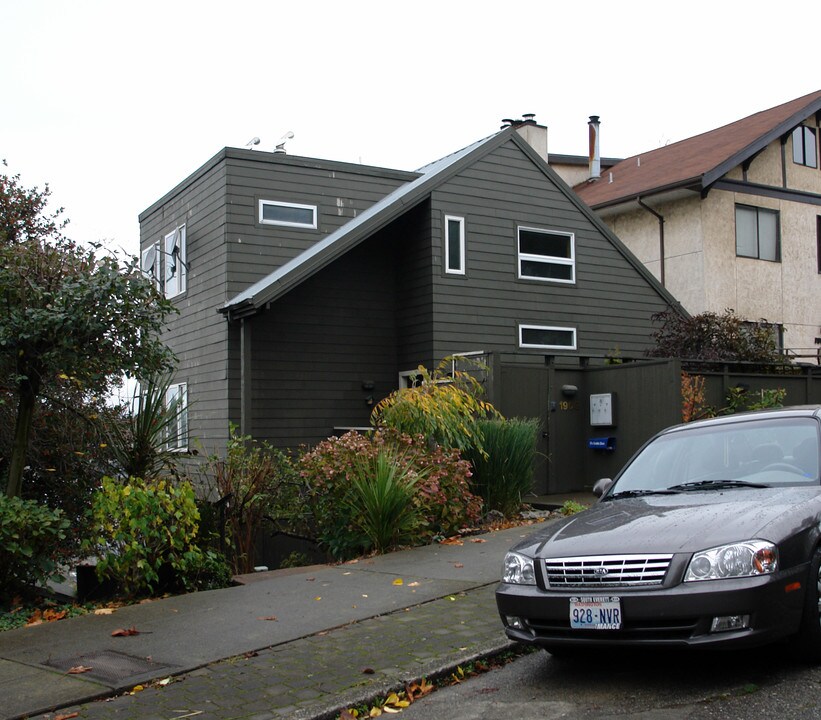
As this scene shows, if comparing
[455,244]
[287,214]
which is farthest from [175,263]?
[455,244]

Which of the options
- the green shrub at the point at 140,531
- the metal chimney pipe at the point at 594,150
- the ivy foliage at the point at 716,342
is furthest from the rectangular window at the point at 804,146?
the green shrub at the point at 140,531

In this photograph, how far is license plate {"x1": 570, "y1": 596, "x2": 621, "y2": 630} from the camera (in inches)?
203

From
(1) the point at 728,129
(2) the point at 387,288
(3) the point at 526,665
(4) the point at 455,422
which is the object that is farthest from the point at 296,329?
(1) the point at 728,129

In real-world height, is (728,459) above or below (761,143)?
below

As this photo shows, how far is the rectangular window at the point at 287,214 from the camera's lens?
1712 cm

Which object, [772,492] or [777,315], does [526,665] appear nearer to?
[772,492]

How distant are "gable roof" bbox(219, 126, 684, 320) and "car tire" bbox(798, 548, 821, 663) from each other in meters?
11.0

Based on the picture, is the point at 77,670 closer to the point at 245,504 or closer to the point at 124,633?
the point at 124,633

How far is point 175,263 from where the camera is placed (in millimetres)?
18766

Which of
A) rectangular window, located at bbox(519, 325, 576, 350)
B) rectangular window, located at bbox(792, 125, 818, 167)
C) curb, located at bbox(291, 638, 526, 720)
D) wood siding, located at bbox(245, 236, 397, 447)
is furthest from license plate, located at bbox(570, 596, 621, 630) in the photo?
rectangular window, located at bbox(792, 125, 818, 167)

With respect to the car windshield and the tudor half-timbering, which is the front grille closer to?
the car windshield

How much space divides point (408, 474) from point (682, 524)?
5014 mm

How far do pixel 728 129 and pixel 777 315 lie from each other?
559 centimetres

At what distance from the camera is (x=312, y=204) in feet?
57.8
